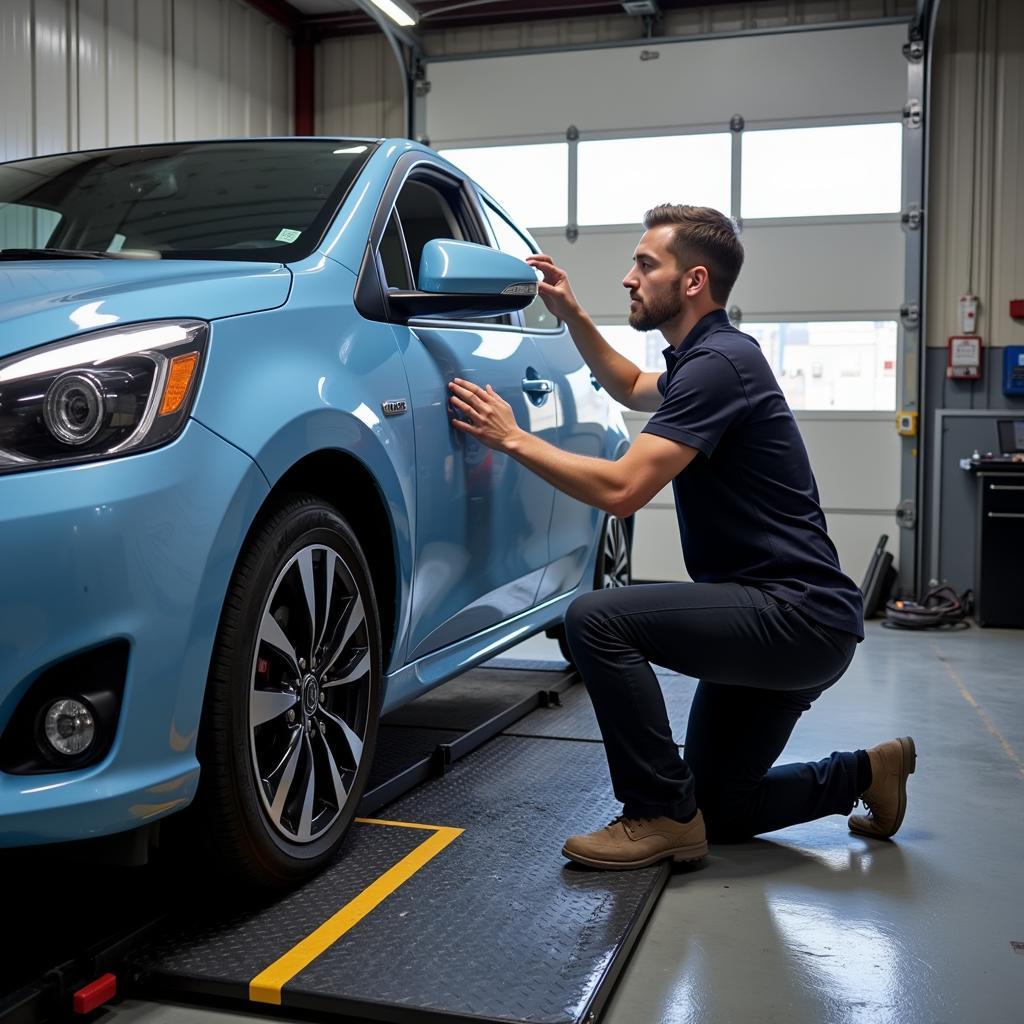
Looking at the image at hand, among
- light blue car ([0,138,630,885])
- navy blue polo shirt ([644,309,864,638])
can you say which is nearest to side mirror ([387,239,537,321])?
light blue car ([0,138,630,885])

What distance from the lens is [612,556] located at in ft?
13.5

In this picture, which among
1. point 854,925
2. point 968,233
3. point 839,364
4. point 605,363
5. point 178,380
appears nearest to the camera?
point 178,380

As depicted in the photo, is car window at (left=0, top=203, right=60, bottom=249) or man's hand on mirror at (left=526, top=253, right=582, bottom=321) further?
man's hand on mirror at (left=526, top=253, right=582, bottom=321)

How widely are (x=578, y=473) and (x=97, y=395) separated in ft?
3.53

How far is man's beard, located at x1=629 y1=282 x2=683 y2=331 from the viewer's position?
263 centimetres

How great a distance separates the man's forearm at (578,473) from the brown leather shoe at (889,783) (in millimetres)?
787

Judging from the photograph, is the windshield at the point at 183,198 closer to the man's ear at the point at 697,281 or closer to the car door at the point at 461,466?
the car door at the point at 461,466

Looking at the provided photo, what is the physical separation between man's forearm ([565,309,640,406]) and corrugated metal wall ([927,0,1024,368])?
196 inches

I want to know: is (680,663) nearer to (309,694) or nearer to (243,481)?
(309,694)

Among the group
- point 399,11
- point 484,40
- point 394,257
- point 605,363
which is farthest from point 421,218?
point 484,40

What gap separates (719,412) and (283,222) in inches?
36.2

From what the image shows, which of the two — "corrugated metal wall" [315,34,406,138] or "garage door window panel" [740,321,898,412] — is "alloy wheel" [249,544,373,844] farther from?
"corrugated metal wall" [315,34,406,138]

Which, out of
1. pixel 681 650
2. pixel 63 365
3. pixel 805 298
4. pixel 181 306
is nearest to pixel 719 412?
pixel 681 650

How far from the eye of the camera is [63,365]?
156 cm
